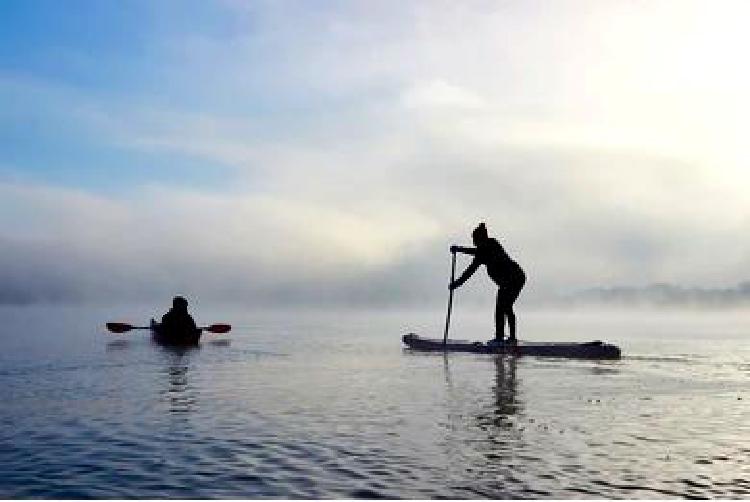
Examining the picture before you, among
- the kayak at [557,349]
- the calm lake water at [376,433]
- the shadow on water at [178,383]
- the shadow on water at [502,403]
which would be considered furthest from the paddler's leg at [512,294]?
the shadow on water at [178,383]

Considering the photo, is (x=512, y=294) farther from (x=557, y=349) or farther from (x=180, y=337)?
(x=180, y=337)

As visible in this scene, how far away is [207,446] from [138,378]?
14.0m

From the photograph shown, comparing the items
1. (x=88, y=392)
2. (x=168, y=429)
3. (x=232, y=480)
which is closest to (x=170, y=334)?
(x=88, y=392)

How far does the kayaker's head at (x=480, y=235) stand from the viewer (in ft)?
124

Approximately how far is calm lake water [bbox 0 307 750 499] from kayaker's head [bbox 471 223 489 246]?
8.38m

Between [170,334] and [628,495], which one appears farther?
[170,334]

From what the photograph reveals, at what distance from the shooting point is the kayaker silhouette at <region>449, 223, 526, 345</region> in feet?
122

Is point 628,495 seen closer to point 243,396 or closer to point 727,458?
point 727,458

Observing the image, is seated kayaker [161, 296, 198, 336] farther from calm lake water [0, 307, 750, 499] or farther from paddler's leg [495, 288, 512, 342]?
paddler's leg [495, 288, 512, 342]

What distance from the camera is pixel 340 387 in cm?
2541

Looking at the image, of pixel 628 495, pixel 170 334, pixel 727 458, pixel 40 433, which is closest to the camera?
pixel 628 495

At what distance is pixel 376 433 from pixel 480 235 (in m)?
22.3

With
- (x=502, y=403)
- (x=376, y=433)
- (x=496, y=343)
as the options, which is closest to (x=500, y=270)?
(x=496, y=343)

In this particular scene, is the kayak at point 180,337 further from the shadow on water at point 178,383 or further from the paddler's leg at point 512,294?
the paddler's leg at point 512,294
